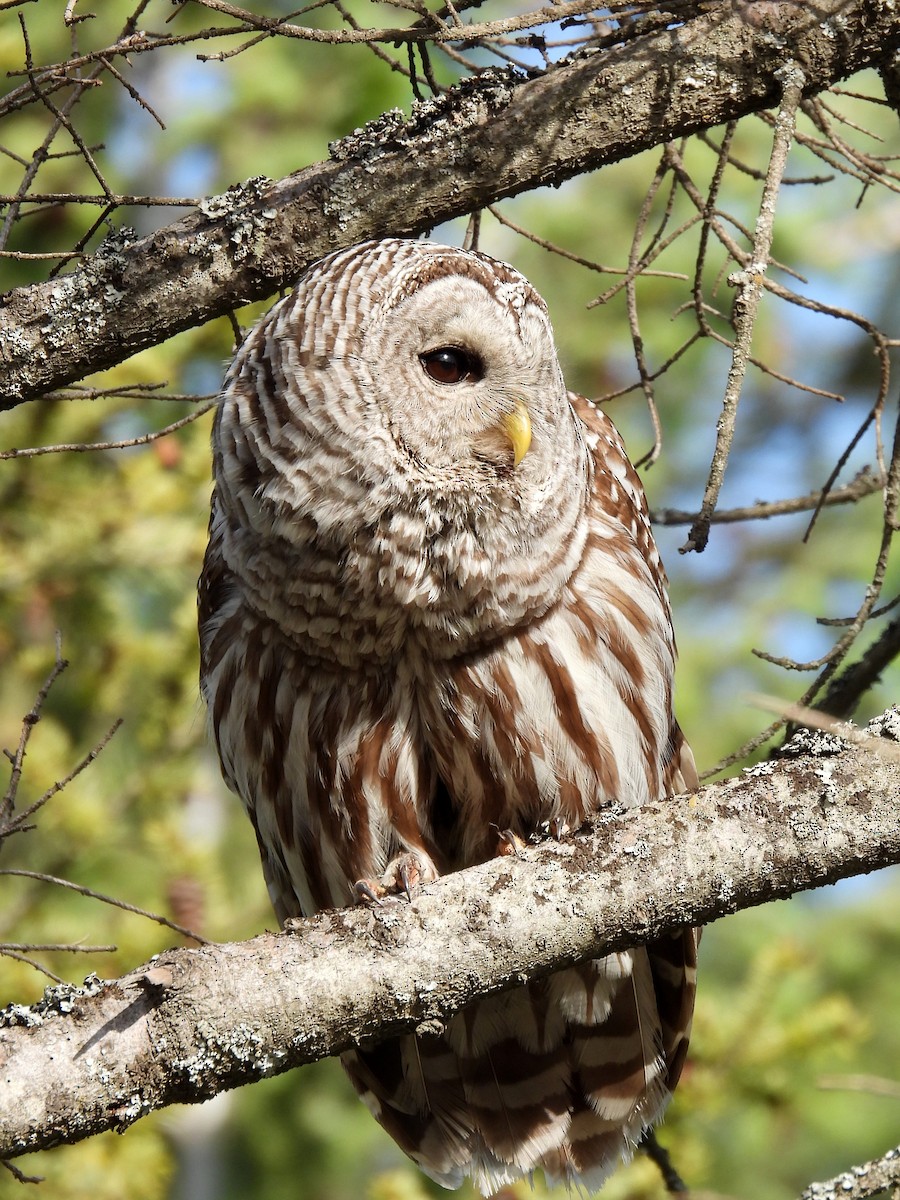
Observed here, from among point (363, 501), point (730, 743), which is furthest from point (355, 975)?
point (730, 743)

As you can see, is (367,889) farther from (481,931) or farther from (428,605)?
(481,931)

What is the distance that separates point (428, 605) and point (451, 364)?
70 centimetres

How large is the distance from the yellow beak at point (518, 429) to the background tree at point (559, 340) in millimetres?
356

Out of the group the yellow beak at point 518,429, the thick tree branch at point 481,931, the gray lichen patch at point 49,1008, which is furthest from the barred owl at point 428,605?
the gray lichen patch at point 49,1008

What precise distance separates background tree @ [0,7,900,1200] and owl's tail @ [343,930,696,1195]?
2.47 feet

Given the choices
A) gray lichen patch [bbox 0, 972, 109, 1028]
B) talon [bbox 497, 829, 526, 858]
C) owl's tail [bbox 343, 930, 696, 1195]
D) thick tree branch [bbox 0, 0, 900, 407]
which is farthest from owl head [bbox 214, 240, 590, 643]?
owl's tail [bbox 343, 930, 696, 1195]

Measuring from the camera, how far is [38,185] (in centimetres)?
765

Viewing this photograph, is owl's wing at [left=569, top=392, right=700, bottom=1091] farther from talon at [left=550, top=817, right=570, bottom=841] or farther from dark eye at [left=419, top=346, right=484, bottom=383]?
dark eye at [left=419, top=346, right=484, bottom=383]

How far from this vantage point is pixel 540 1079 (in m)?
4.29

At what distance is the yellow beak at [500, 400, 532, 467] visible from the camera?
3.62 metres

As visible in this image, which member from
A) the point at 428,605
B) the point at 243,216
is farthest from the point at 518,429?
the point at 243,216

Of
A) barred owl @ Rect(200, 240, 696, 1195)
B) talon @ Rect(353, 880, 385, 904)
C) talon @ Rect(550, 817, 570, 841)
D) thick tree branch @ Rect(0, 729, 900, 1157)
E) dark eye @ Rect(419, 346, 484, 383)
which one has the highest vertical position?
dark eye @ Rect(419, 346, 484, 383)

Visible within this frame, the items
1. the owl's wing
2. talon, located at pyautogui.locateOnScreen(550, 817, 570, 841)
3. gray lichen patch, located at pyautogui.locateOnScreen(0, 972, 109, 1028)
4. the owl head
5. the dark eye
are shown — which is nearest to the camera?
gray lichen patch, located at pyautogui.locateOnScreen(0, 972, 109, 1028)

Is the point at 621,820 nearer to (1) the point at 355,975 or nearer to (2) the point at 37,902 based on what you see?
(1) the point at 355,975
